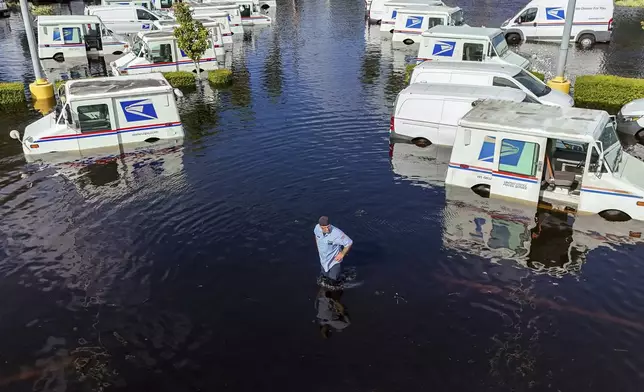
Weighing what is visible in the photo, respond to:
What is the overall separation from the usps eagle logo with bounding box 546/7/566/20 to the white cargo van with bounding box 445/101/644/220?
26085 millimetres

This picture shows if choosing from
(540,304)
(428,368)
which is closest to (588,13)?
(540,304)

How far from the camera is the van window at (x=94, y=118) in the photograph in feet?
68.6

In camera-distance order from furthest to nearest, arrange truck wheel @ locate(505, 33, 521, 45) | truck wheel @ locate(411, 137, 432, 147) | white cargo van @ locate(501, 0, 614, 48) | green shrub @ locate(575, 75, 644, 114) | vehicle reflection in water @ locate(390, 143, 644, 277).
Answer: truck wheel @ locate(505, 33, 521, 45) → white cargo van @ locate(501, 0, 614, 48) → green shrub @ locate(575, 75, 644, 114) → truck wheel @ locate(411, 137, 432, 147) → vehicle reflection in water @ locate(390, 143, 644, 277)

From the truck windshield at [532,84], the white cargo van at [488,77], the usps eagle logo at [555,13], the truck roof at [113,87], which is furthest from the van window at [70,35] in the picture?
the usps eagle logo at [555,13]

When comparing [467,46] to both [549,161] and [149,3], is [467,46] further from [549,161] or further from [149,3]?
[149,3]

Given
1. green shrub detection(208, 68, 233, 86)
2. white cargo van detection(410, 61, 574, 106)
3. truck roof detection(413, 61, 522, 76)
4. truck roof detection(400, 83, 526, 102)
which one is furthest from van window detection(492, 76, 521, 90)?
green shrub detection(208, 68, 233, 86)

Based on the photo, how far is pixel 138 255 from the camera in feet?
47.6

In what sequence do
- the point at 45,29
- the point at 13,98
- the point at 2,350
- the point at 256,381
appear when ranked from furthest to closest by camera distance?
the point at 45,29 → the point at 13,98 → the point at 2,350 → the point at 256,381

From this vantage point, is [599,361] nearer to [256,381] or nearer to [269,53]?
[256,381]

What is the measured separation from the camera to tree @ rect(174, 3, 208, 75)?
3078 cm

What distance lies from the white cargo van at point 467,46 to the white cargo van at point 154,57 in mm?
13386

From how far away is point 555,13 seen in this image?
39.9 m

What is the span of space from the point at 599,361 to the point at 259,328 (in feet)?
22.7

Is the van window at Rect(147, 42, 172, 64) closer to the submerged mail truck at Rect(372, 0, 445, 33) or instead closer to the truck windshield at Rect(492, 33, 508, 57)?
the truck windshield at Rect(492, 33, 508, 57)
